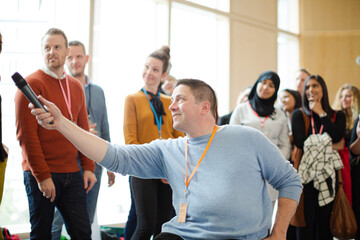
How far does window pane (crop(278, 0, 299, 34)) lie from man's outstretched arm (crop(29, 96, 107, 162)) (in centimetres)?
685

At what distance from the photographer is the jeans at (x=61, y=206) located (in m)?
2.14

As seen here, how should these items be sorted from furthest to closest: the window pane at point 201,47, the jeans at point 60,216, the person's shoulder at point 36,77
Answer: the window pane at point 201,47 → the jeans at point 60,216 → the person's shoulder at point 36,77

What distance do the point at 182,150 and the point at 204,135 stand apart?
0.13 m

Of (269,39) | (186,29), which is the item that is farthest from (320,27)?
(186,29)

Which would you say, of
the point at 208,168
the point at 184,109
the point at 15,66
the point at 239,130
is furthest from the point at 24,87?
the point at 15,66

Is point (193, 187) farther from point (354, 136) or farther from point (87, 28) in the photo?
point (87, 28)

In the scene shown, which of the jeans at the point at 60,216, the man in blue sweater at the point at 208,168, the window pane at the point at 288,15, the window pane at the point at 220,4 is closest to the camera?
the man in blue sweater at the point at 208,168

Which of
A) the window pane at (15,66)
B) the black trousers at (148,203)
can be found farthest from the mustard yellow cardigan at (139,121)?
the window pane at (15,66)

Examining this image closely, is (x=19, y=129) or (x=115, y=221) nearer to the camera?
(x=19, y=129)

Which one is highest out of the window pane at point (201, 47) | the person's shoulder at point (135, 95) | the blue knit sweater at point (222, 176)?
the window pane at point (201, 47)

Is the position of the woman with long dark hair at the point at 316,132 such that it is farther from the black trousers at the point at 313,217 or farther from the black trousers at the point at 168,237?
the black trousers at the point at 168,237

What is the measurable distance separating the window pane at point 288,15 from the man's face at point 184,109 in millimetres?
6436

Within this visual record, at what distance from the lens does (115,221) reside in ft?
16.1

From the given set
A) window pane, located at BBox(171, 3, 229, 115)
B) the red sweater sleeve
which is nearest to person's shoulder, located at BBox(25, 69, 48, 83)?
the red sweater sleeve
